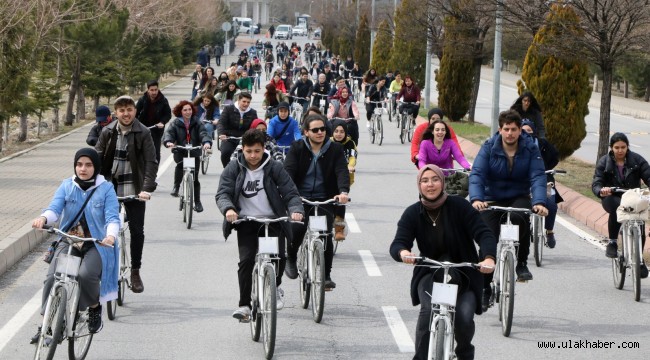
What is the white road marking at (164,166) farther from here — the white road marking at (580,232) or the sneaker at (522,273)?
the sneaker at (522,273)

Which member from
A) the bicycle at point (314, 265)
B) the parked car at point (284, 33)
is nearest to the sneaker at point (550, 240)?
the bicycle at point (314, 265)

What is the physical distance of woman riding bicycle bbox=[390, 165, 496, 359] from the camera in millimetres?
7812

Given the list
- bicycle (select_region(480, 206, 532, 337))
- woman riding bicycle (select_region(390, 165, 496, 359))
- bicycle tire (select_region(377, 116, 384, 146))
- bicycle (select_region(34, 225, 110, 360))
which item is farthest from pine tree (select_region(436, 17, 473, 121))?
woman riding bicycle (select_region(390, 165, 496, 359))

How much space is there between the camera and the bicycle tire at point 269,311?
9031 millimetres

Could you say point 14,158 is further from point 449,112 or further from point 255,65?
point 255,65

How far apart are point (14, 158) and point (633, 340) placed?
1779 centimetres

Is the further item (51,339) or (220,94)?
(220,94)

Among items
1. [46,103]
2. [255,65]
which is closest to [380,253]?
[46,103]

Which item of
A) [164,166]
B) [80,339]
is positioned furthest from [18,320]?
[164,166]

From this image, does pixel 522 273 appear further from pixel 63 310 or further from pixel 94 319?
pixel 63 310

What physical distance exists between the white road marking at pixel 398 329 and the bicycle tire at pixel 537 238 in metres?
2.92

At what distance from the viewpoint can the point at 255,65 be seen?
62219mm

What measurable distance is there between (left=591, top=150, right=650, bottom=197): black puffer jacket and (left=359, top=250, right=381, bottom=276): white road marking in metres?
2.33

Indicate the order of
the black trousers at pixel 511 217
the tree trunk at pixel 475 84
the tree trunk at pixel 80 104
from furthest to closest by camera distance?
the tree trunk at pixel 80 104
the tree trunk at pixel 475 84
the black trousers at pixel 511 217
